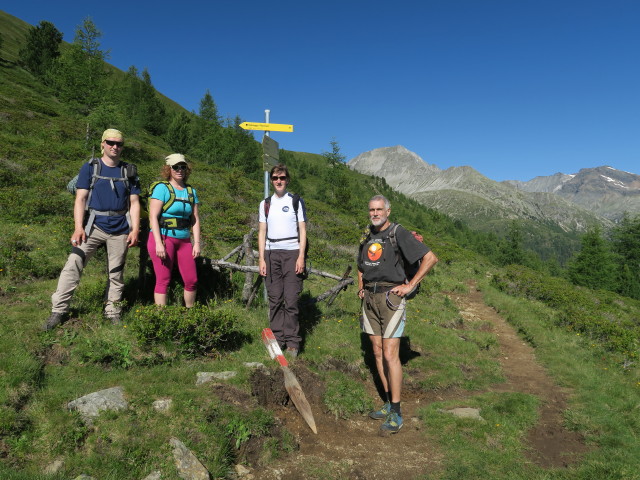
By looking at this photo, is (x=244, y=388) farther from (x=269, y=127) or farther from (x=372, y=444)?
(x=269, y=127)

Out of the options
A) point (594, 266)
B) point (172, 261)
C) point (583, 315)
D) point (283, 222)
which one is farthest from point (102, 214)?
point (594, 266)

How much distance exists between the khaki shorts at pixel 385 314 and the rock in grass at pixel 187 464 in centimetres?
267

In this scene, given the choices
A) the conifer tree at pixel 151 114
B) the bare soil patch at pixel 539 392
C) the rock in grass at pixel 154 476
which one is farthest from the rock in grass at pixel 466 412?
the conifer tree at pixel 151 114

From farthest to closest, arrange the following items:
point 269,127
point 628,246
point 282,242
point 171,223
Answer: point 628,246, point 269,127, point 282,242, point 171,223

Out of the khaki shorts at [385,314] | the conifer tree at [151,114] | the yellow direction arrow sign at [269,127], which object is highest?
the conifer tree at [151,114]

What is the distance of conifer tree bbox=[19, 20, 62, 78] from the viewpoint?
50866mm

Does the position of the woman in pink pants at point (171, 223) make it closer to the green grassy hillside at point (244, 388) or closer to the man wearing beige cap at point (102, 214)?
the man wearing beige cap at point (102, 214)

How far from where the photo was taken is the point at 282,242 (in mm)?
5508

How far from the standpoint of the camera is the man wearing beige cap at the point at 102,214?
498 centimetres

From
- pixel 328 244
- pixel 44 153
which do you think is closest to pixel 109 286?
pixel 328 244

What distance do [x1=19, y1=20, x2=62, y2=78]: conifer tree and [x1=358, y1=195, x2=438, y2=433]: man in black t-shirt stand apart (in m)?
62.3

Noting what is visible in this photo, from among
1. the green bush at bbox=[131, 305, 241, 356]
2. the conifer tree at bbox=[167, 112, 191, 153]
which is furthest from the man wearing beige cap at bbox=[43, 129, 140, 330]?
the conifer tree at bbox=[167, 112, 191, 153]

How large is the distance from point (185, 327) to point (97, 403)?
1.51 m

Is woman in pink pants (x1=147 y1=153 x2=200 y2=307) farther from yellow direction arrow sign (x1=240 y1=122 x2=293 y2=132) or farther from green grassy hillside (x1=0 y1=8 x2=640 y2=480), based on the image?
yellow direction arrow sign (x1=240 y1=122 x2=293 y2=132)
